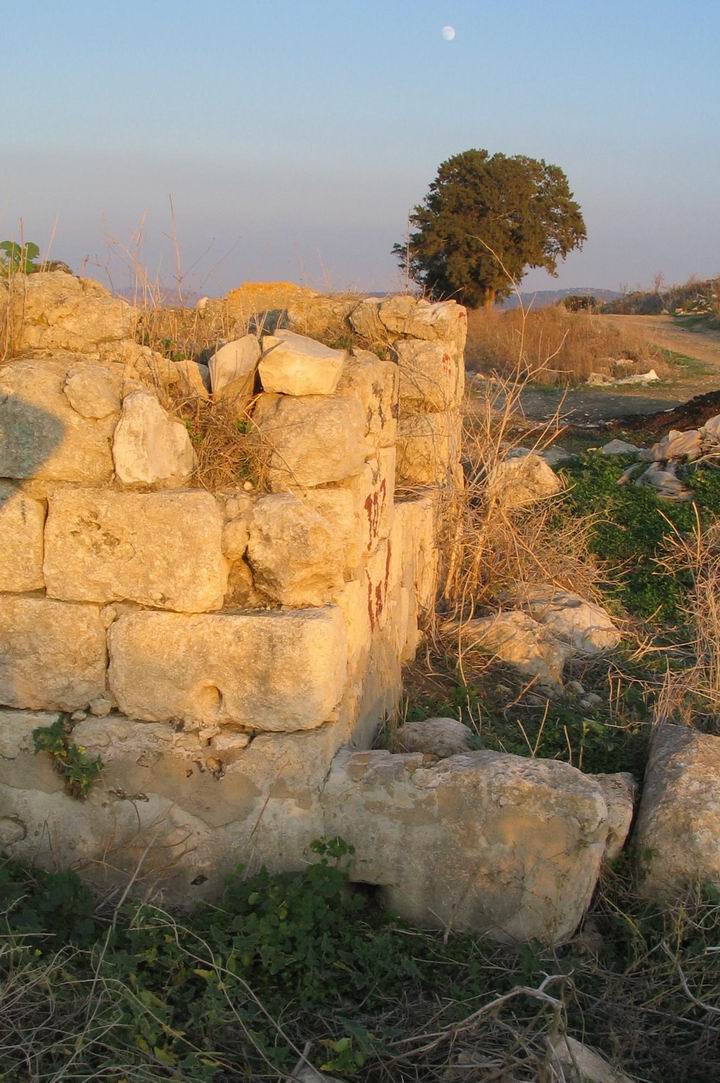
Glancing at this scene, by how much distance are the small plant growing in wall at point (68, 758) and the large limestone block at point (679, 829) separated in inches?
73.2

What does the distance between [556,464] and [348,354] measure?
6.17m

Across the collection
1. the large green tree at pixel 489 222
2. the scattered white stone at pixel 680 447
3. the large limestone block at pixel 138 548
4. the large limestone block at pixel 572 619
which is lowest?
the large limestone block at pixel 572 619

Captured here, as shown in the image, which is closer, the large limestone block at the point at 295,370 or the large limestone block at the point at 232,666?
the large limestone block at the point at 232,666

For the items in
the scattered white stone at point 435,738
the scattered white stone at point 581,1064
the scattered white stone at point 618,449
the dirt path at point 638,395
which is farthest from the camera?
the dirt path at point 638,395

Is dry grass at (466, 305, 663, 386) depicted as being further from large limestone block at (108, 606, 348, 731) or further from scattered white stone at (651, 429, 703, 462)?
large limestone block at (108, 606, 348, 731)

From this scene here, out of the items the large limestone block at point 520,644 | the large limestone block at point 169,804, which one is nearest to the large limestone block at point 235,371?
the large limestone block at point 169,804

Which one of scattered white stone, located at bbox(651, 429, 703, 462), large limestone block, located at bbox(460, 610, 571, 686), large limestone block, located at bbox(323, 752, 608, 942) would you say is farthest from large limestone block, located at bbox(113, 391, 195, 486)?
scattered white stone, located at bbox(651, 429, 703, 462)

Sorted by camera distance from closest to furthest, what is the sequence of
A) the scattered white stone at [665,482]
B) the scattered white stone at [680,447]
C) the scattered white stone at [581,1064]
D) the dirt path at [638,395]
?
the scattered white stone at [581,1064]
the scattered white stone at [665,482]
the scattered white stone at [680,447]
the dirt path at [638,395]

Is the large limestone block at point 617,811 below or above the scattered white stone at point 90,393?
below

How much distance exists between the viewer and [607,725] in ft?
14.2

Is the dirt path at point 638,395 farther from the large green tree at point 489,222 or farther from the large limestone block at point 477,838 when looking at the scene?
the large limestone block at point 477,838

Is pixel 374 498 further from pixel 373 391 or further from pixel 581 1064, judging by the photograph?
pixel 581 1064

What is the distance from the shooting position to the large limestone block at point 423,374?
5777 mm

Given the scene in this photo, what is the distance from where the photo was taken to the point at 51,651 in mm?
3320
